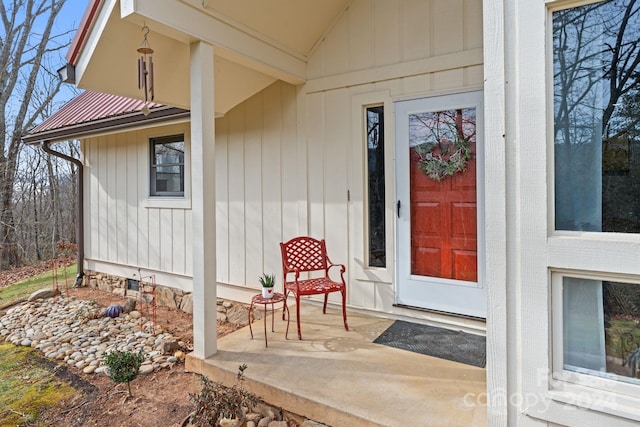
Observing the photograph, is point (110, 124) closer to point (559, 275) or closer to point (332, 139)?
point (332, 139)

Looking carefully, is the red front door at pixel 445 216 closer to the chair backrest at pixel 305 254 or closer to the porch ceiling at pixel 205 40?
the chair backrest at pixel 305 254

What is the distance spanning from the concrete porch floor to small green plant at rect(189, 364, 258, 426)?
106 millimetres

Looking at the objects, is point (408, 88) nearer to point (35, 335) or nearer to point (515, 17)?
point (515, 17)

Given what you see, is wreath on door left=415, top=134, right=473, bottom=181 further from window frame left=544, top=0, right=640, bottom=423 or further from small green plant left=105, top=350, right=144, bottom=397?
small green plant left=105, top=350, right=144, bottom=397

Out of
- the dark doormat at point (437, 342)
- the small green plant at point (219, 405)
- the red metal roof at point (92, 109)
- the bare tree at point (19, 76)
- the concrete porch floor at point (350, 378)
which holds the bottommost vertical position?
the small green plant at point (219, 405)

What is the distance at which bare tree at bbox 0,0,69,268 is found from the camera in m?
8.62

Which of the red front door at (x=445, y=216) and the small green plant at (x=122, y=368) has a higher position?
the red front door at (x=445, y=216)

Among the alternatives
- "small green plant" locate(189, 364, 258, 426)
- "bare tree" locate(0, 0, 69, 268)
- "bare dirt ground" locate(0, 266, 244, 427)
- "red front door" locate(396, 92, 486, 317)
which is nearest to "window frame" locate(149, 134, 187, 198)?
"bare dirt ground" locate(0, 266, 244, 427)

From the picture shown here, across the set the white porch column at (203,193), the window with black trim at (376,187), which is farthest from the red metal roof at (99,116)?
the window with black trim at (376,187)

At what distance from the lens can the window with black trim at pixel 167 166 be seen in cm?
506

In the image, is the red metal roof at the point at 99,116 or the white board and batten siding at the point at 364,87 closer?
the white board and batten siding at the point at 364,87

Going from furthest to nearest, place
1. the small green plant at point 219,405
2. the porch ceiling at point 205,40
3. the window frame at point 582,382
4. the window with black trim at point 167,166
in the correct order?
the window with black trim at point 167,166 → the porch ceiling at point 205,40 → the small green plant at point 219,405 → the window frame at point 582,382

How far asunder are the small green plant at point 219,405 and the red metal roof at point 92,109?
3631mm

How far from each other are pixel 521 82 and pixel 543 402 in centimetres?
133
